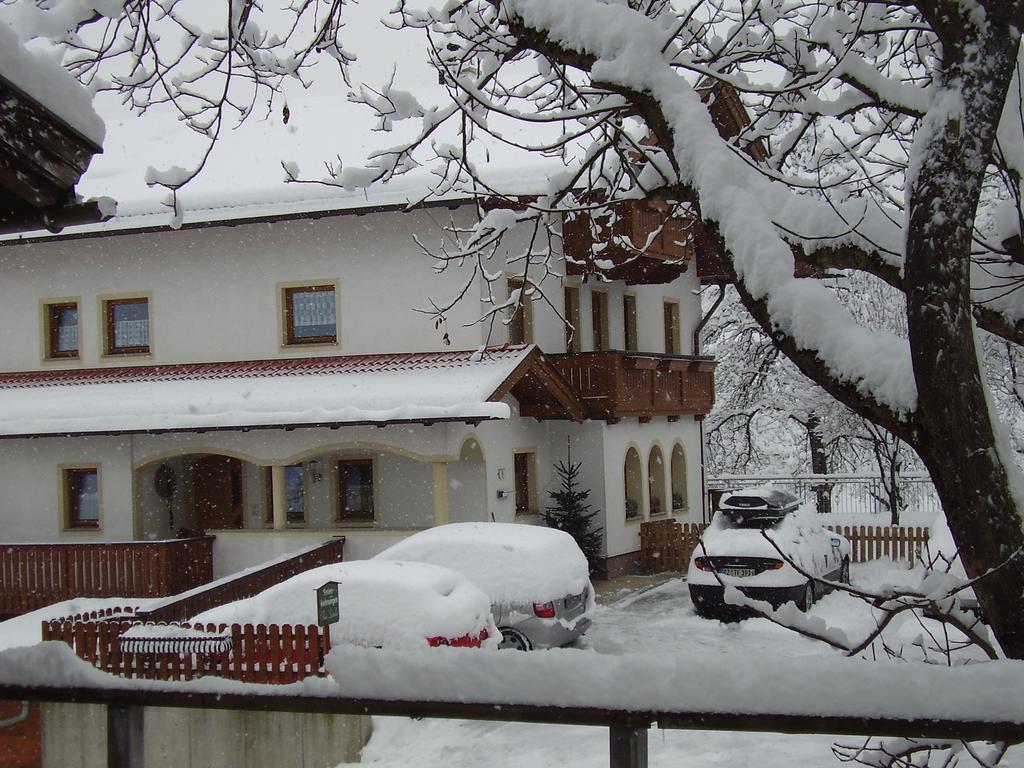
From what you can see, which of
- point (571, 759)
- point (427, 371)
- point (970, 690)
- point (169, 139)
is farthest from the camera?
point (169, 139)

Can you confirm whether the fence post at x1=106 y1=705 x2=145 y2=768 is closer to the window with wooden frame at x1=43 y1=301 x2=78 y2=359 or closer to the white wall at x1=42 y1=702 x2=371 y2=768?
the white wall at x1=42 y1=702 x2=371 y2=768

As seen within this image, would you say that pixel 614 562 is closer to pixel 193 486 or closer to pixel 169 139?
pixel 193 486

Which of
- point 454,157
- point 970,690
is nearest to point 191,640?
point 454,157

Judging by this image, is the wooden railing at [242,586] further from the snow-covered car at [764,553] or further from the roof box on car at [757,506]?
the roof box on car at [757,506]

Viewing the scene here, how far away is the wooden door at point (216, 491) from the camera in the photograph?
22562mm

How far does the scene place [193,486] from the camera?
2259 centimetres

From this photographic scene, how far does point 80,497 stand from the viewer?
21.6 m

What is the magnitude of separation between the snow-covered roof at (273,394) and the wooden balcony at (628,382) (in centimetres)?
229

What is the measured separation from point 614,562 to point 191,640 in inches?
464

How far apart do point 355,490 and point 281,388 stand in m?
2.64

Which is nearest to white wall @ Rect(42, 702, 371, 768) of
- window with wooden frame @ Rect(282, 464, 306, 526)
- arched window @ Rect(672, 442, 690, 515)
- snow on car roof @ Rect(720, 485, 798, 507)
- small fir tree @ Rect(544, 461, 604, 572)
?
snow on car roof @ Rect(720, 485, 798, 507)

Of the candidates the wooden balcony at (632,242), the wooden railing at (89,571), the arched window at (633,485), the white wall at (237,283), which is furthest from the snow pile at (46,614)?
the arched window at (633,485)

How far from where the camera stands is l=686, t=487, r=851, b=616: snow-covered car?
16.2 metres

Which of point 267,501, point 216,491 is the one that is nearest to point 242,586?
point 267,501
